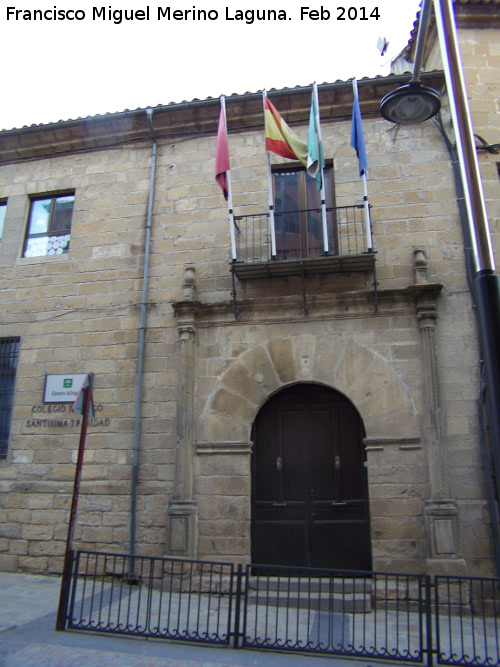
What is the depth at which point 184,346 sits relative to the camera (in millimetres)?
7934

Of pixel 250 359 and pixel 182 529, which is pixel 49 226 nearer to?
pixel 250 359

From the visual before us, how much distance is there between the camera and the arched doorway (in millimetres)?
7238

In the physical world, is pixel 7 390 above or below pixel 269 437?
above

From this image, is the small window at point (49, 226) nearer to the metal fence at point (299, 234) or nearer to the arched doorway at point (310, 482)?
the metal fence at point (299, 234)

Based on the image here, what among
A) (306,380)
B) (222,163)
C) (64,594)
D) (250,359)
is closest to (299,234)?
(222,163)

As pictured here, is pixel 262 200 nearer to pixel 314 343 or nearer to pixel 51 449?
pixel 314 343

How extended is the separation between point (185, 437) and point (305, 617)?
292 centimetres

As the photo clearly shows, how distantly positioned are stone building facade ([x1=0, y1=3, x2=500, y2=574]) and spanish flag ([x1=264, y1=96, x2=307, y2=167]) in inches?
33.4

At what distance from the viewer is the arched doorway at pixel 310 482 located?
23.7 feet

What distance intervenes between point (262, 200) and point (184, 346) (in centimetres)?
286

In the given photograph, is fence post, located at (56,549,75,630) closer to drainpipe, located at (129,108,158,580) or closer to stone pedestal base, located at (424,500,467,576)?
drainpipe, located at (129,108,158,580)

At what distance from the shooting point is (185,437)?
297 inches

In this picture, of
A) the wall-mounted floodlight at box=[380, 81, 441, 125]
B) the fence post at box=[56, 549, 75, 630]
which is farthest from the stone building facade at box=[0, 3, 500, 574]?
the wall-mounted floodlight at box=[380, 81, 441, 125]

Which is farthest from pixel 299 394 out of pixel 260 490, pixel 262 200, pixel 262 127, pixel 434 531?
pixel 262 127
